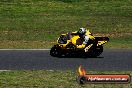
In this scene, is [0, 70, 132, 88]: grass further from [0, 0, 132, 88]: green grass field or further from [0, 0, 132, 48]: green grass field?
[0, 0, 132, 48]: green grass field

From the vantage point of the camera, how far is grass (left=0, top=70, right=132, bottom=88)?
1302 centimetres

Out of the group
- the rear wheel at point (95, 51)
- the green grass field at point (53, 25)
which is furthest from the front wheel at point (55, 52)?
the green grass field at point (53, 25)

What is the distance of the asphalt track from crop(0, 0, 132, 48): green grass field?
213 centimetres

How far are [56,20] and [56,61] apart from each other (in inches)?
481

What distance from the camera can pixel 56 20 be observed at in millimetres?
29953

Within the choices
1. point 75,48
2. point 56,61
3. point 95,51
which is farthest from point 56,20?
point 56,61

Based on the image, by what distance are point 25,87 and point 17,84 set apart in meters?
0.46

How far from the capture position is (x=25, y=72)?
50.2 feet

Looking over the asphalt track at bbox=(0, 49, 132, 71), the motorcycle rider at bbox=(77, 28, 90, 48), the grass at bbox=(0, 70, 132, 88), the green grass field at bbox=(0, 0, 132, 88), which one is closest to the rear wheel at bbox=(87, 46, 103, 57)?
the asphalt track at bbox=(0, 49, 132, 71)

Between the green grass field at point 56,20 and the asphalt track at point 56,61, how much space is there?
7.00ft

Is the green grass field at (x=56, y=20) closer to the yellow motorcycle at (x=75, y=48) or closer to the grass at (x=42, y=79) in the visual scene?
the yellow motorcycle at (x=75, y=48)

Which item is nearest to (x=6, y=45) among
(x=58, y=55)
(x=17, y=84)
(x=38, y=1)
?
(x=58, y=55)

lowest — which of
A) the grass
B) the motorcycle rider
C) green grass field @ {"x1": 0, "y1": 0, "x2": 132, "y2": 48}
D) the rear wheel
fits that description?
green grass field @ {"x1": 0, "y1": 0, "x2": 132, "y2": 48}

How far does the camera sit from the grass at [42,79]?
42.7ft
